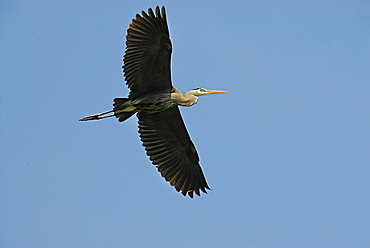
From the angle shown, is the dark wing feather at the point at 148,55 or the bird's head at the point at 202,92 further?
the bird's head at the point at 202,92

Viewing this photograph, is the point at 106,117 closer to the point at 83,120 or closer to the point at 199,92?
the point at 83,120

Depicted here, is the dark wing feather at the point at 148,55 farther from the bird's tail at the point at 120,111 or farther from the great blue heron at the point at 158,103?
the bird's tail at the point at 120,111

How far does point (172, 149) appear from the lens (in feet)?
44.7

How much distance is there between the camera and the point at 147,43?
475 inches

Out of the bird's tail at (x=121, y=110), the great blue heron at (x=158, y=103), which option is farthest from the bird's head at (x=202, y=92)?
the bird's tail at (x=121, y=110)

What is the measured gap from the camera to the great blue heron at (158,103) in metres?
12.0

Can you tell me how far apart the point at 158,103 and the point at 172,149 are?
1.41 metres

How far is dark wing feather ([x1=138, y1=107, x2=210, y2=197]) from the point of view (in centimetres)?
1340

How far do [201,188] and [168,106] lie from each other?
203 centimetres

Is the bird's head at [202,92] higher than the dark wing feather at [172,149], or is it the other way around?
the bird's head at [202,92]

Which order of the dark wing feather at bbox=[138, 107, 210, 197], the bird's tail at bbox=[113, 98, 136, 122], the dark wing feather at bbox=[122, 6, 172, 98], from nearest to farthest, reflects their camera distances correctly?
the dark wing feather at bbox=[122, 6, 172, 98], the bird's tail at bbox=[113, 98, 136, 122], the dark wing feather at bbox=[138, 107, 210, 197]

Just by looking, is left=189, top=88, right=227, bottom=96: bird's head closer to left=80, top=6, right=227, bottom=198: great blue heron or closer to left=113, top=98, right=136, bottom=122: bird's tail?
left=80, top=6, right=227, bottom=198: great blue heron

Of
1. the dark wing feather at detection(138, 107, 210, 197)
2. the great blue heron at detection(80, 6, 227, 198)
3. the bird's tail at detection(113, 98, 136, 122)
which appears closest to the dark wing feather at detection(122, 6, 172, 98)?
the great blue heron at detection(80, 6, 227, 198)

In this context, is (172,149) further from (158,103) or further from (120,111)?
(120,111)
